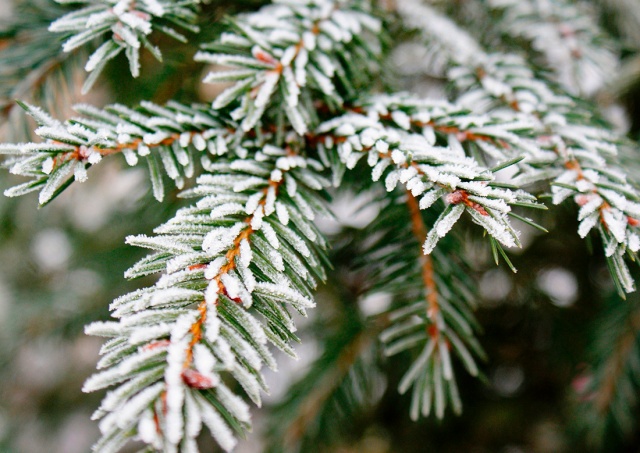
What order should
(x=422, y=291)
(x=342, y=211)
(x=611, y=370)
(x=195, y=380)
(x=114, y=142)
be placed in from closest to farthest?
1. (x=195, y=380)
2. (x=114, y=142)
3. (x=422, y=291)
4. (x=611, y=370)
5. (x=342, y=211)

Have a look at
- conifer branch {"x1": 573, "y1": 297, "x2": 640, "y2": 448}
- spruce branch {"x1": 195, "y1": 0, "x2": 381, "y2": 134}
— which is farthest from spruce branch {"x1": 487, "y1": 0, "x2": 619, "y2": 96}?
conifer branch {"x1": 573, "y1": 297, "x2": 640, "y2": 448}

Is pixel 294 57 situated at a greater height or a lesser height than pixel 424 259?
greater

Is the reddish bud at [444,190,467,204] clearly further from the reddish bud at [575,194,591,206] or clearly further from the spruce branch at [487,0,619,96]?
→ the spruce branch at [487,0,619,96]

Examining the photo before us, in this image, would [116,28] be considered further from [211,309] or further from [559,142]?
[559,142]

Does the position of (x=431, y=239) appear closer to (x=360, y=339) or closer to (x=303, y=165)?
(x=303, y=165)

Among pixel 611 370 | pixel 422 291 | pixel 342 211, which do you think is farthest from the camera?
pixel 342 211

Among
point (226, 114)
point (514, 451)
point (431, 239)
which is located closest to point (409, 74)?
point (226, 114)

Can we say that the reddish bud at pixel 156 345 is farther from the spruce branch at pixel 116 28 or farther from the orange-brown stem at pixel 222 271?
the spruce branch at pixel 116 28

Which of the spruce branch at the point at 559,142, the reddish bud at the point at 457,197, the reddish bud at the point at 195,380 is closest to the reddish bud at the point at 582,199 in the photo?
the spruce branch at the point at 559,142

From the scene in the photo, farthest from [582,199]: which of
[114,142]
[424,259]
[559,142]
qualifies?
[114,142]
